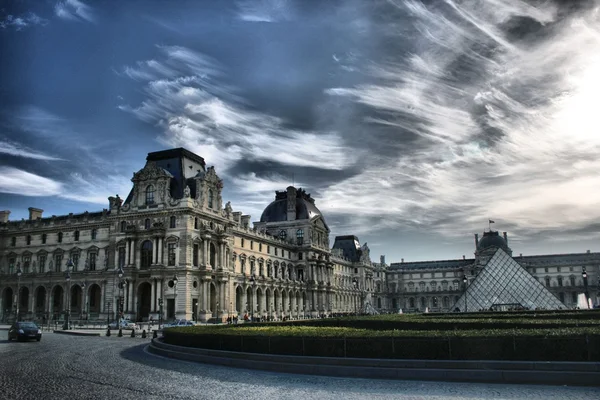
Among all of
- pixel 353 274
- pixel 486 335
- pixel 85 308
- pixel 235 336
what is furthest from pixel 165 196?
pixel 353 274

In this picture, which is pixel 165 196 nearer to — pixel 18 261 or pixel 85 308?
pixel 85 308

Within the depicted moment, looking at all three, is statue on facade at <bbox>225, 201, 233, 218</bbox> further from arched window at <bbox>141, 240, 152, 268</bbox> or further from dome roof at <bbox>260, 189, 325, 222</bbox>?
dome roof at <bbox>260, 189, 325, 222</bbox>

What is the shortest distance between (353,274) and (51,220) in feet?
240

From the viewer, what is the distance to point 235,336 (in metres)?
20.0

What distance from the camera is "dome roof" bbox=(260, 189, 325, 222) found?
9338 cm

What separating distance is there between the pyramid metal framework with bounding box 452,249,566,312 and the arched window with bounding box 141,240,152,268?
41034 millimetres

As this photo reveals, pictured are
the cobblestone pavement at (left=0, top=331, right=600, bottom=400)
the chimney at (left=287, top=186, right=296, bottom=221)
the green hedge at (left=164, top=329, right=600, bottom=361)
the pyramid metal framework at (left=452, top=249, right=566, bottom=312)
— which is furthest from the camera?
the chimney at (left=287, top=186, right=296, bottom=221)

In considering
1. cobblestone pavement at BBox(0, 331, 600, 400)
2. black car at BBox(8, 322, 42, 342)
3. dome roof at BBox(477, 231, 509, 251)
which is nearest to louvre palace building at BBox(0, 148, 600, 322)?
black car at BBox(8, 322, 42, 342)

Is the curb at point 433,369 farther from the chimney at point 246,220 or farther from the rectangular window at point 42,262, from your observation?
the chimney at point 246,220

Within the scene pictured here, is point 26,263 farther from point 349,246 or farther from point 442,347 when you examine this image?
point 349,246

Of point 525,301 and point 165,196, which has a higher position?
point 165,196

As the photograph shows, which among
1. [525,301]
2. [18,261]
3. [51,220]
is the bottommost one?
[525,301]

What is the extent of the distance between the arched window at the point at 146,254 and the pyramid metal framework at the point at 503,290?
41.0 meters

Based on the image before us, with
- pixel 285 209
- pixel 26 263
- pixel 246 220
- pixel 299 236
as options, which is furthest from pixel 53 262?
pixel 285 209
